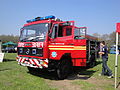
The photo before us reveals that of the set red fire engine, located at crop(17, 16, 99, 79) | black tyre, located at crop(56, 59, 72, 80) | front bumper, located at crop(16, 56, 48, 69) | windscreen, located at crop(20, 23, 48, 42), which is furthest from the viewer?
black tyre, located at crop(56, 59, 72, 80)

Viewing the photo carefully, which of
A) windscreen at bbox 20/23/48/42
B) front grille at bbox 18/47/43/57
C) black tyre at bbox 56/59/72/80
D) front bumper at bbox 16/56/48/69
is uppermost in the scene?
windscreen at bbox 20/23/48/42

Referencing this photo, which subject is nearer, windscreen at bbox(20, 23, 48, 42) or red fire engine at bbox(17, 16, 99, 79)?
red fire engine at bbox(17, 16, 99, 79)

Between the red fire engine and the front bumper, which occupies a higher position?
the red fire engine

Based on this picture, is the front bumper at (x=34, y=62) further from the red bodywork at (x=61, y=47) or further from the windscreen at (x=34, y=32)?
the windscreen at (x=34, y=32)

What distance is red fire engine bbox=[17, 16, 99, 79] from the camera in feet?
19.5

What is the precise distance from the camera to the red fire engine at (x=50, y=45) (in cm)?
595

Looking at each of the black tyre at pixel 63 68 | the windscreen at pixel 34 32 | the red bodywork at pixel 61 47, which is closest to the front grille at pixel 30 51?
the red bodywork at pixel 61 47

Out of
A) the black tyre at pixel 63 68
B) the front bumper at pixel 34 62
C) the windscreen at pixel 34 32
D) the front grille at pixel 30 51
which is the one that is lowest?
the black tyre at pixel 63 68

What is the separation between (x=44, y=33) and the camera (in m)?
6.10

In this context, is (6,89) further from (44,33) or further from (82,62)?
(82,62)

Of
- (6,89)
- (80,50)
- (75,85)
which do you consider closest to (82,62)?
(80,50)

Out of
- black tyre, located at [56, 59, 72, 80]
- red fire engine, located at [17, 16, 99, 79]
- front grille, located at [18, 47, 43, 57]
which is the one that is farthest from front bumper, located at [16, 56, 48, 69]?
black tyre, located at [56, 59, 72, 80]

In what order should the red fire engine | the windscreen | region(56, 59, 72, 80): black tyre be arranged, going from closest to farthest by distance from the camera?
the red fire engine, the windscreen, region(56, 59, 72, 80): black tyre

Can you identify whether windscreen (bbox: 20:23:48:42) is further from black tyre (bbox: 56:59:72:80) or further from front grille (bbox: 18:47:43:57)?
black tyre (bbox: 56:59:72:80)
